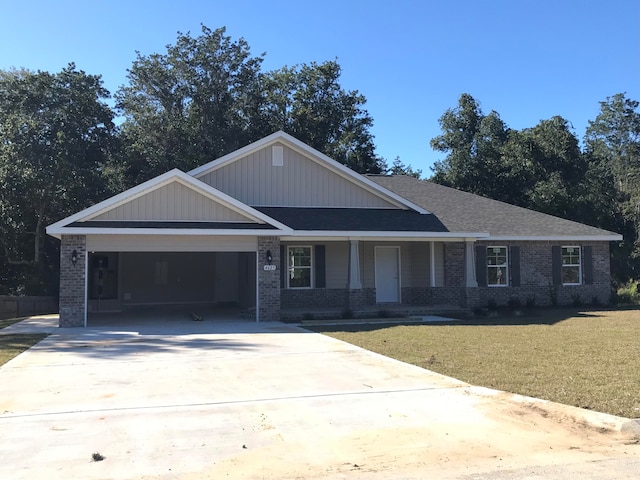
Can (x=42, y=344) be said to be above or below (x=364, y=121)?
below

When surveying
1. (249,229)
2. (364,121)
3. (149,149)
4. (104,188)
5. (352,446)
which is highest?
(364,121)

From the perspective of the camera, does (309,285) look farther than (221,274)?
No

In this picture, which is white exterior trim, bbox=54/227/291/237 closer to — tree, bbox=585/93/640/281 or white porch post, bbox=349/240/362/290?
white porch post, bbox=349/240/362/290

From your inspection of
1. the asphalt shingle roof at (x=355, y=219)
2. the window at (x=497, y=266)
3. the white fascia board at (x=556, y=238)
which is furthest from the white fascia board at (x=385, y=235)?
the window at (x=497, y=266)

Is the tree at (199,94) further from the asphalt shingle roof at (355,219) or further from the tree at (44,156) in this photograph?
the asphalt shingle roof at (355,219)

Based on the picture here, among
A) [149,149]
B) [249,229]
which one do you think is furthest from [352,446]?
[149,149]

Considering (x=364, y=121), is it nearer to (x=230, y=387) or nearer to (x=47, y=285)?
(x=47, y=285)

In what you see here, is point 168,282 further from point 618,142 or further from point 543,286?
point 618,142

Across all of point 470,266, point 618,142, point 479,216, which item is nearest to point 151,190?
point 470,266

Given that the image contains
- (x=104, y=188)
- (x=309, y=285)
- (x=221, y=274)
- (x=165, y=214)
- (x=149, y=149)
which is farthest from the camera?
(x=149, y=149)

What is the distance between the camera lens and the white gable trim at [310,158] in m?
18.7

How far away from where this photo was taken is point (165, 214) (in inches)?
587

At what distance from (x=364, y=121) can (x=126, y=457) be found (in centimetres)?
3260

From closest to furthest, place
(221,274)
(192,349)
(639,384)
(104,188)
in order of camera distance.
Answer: (639,384)
(192,349)
(221,274)
(104,188)
